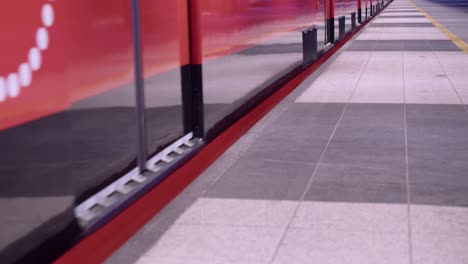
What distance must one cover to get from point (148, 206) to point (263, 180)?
1008 mm

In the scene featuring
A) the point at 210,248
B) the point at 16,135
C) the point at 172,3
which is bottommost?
the point at 210,248

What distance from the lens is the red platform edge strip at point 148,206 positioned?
2.84 meters

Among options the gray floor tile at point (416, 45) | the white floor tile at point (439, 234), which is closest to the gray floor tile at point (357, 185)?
the white floor tile at point (439, 234)

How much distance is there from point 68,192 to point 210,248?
81 centimetres

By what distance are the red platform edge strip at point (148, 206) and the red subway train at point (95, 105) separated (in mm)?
57

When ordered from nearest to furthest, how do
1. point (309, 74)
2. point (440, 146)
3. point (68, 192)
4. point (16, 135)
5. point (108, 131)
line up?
point (16, 135), point (68, 192), point (108, 131), point (440, 146), point (309, 74)

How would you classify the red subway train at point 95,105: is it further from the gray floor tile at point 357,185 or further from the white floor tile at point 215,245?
the gray floor tile at point 357,185

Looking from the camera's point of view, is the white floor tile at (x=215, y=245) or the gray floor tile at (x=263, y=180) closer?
the white floor tile at (x=215, y=245)

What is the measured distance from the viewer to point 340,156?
4.90 metres

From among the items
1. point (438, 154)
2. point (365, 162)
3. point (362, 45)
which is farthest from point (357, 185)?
point (362, 45)

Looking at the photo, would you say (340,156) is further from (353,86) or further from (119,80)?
(353,86)

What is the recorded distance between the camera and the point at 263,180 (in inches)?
170

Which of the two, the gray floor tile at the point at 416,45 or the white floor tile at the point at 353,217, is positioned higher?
the gray floor tile at the point at 416,45

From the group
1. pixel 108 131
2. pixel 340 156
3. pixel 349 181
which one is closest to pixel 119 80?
pixel 108 131
